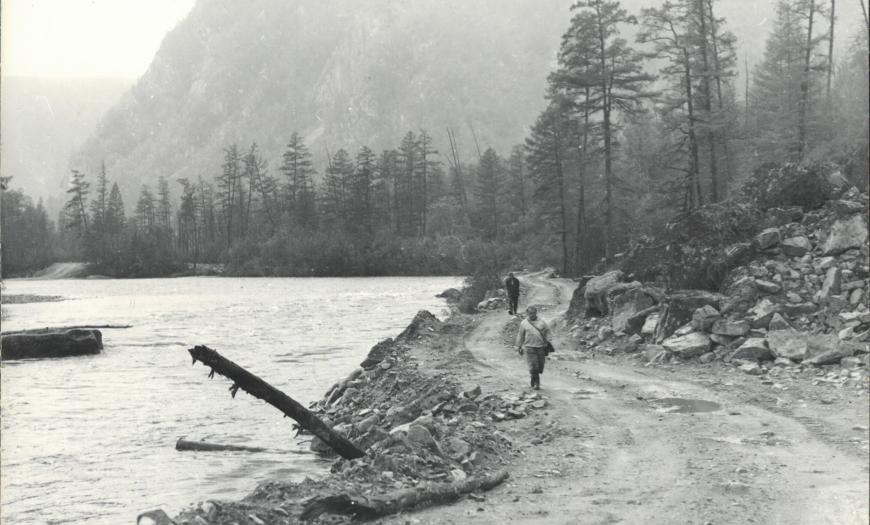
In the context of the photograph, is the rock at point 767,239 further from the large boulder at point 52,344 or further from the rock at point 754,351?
the large boulder at point 52,344

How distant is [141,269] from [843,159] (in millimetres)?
93140

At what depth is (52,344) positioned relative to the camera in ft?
90.9

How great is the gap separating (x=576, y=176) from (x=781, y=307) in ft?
126

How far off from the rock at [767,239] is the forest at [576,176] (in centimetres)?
247

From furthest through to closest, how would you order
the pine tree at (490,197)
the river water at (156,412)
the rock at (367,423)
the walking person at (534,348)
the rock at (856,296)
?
the pine tree at (490,197), the rock at (856,296), the walking person at (534,348), the rock at (367,423), the river water at (156,412)

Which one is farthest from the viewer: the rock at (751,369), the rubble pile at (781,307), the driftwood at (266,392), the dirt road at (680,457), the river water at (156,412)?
the rock at (751,369)

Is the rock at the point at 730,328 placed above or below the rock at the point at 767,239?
below

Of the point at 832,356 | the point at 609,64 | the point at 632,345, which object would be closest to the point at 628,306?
the point at 632,345

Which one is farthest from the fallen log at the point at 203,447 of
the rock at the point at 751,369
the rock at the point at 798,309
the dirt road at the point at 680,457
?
the rock at the point at 798,309

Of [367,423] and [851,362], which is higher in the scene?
[851,362]

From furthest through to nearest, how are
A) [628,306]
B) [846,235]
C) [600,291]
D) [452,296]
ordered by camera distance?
[452,296], [600,291], [628,306], [846,235]

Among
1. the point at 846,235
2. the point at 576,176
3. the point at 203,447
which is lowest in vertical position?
the point at 203,447

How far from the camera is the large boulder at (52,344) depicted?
89.7ft

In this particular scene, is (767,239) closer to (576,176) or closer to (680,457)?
(680,457)
